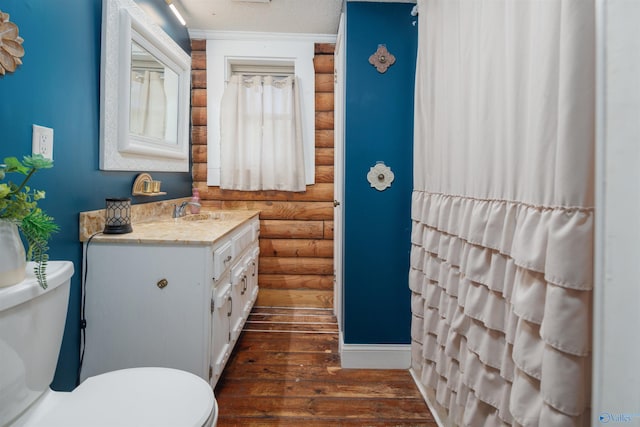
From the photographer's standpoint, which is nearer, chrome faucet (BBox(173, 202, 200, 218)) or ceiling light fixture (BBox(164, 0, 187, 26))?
ceiling light fixture (BBox(164, 0, 187, 26))

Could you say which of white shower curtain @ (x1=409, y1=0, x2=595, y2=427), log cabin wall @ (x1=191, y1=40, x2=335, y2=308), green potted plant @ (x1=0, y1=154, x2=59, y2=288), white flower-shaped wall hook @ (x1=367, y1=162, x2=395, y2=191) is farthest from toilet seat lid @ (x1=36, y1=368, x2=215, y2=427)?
log cabin wall @ (x1=191, y1=40, x2=335, y2=308)

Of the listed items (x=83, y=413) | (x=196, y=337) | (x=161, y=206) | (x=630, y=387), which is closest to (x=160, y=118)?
(x=161, y=206)

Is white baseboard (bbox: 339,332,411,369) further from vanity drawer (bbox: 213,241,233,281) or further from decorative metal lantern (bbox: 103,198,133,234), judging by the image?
decorative metal lantern (bbox: 103,198,133,234)

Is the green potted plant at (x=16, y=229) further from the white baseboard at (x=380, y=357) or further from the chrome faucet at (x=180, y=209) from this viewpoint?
the white baseboard at (x=380, y=357)

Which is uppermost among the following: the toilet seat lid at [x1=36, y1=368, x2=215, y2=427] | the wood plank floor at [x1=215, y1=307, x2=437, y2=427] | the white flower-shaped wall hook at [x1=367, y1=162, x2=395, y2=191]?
the white flower-shaped wall hook at [x1=367, y1=162, x2=395, y2=191]

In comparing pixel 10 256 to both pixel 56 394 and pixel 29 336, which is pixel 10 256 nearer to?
pixel 29 336

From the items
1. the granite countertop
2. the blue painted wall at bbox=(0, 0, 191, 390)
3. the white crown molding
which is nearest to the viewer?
the blue painted wall at bbox=(0, 0, 191, 390)

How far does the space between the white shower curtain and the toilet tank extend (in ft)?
4.20

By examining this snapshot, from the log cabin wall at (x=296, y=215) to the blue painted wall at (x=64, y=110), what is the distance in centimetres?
131

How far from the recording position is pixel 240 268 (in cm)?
216

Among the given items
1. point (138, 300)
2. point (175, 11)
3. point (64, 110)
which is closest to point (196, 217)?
point (138, 300)

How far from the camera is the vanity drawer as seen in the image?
1.58 metres

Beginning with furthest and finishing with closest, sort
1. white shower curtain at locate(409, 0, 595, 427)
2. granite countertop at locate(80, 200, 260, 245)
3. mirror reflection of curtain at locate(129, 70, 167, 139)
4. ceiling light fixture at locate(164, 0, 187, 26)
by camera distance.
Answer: ceiling light fixture at locate(164, 0, 187, 26) → mirror reflection of curtain at locate(129, 70, 167, 139) → granite countertop at locate(80, 200, 260, 245) → white shower curtain at locate(409, 0, 595, 427)

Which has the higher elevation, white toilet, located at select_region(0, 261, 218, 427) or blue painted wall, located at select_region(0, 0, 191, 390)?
blue painted wall, located at select_region(0, 0, 191, 390)
